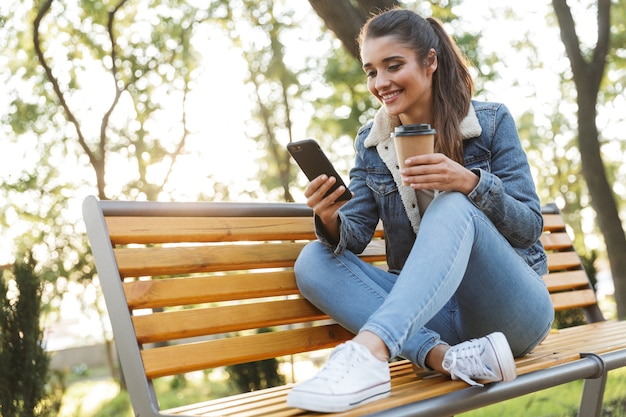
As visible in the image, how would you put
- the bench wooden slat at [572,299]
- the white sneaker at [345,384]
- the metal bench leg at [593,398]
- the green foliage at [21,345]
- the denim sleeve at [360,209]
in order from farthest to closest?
1. the green foliage at [21,345]
2. the bench wooden slat at [572,299]
3. the metal bench leg at [593,398]
4. the denim sleeve at [360,209]
5. the white sneaker at [345,384]

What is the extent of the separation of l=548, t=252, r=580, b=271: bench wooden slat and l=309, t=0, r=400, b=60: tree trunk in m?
1.84

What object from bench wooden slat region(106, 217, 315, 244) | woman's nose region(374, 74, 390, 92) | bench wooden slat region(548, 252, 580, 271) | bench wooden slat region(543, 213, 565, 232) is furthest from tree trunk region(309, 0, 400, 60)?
woman's nose region(374, 74, 390, 92)

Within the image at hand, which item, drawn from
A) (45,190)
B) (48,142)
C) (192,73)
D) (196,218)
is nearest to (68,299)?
(45,190)

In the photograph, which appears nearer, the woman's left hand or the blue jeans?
the blue jeans

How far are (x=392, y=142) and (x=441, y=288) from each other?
2.88ft

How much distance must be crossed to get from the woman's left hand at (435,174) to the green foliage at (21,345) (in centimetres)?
408

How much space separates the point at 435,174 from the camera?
2061 millimetres

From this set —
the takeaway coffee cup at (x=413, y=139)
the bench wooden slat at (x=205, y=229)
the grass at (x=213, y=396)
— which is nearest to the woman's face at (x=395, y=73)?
the takeaway coffee cup at (x=413, y=139)

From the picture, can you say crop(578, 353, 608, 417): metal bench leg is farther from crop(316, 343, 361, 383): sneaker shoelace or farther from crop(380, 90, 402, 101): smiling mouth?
crop(316, 343, 361, 383): sneaker shoelace

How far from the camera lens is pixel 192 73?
49.0ft

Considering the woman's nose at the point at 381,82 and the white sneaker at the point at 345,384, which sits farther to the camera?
the woman's nose at the point at 381,82

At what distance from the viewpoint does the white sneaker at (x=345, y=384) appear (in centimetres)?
176

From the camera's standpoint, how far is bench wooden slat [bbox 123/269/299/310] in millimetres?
2293

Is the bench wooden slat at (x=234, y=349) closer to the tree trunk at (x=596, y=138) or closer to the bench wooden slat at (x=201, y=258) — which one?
the bench wooden slat at (x=201, y=258)
